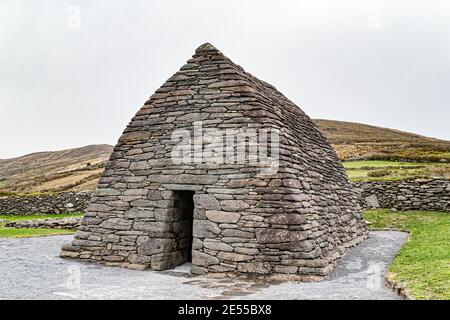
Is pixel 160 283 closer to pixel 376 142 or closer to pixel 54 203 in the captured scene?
pixel 54 203

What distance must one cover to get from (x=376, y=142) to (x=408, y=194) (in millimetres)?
38392

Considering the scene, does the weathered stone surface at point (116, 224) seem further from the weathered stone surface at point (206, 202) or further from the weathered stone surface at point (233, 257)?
the weathered stone surface at point (233, 257)

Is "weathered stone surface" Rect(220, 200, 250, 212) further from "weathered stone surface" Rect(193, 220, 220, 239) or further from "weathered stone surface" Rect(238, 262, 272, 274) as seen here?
"weathered stone surface" Rect(238, 262, 272, 274)

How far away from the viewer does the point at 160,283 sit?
820 cm

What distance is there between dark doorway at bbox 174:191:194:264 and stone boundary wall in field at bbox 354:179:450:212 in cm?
1271

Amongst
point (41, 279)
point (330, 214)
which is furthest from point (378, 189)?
point (41, 279)

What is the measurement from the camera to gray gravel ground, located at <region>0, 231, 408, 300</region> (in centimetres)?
704

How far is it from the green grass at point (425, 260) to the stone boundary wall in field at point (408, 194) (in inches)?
50.0

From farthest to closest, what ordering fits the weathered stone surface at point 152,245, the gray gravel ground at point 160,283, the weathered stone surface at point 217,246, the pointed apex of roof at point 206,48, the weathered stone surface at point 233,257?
→ the pointed apex of roof at point 206,48 → the weathered stone surface at point 152,245 → the weathered stone surface at point 217,246 → the weathered stone surface at point 233,257 → the gray gravel ground at point 160,283

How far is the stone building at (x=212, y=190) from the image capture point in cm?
875

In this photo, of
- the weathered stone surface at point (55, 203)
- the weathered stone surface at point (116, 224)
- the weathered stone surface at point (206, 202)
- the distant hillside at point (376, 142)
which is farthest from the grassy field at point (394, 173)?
the weathered stone surface at point (55, 203)

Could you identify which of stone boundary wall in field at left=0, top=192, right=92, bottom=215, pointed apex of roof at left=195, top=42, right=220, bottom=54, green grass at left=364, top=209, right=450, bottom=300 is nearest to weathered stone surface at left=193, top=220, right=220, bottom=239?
green grass at left=364, top=209, right=450, bottom=300

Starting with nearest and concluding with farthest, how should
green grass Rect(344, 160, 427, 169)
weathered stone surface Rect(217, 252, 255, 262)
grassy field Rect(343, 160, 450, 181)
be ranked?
weathered stone surface Rect(217, 252, 255, 262) → grassy field Rect(343, 160, 450, 181) → green grass Rect(344, 160, 427, 169)

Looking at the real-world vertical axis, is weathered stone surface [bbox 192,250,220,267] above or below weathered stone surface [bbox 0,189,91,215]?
above
